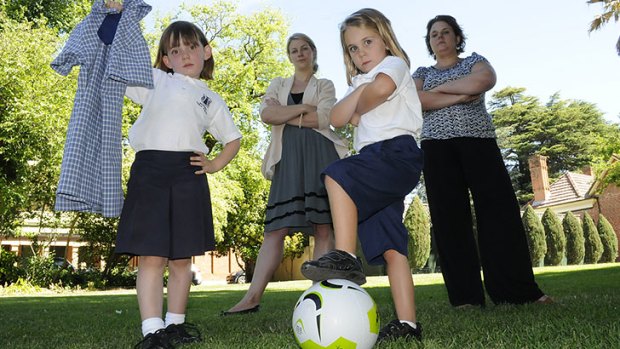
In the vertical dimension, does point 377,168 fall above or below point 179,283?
above

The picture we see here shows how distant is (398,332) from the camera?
8.89ft

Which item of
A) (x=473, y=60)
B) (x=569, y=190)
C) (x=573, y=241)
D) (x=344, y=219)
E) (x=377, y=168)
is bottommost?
(x=344, y=219)

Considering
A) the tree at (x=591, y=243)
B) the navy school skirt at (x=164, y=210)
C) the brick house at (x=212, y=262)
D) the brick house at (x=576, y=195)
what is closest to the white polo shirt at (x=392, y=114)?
the navy school skirt at (x=164, y=210)

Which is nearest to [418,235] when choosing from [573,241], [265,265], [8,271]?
[573,241]

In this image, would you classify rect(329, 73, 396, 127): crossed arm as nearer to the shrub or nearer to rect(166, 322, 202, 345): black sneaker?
rect(166, 322, 202, 345): black sneaker

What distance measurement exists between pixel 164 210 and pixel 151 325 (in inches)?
23.3

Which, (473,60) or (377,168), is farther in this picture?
(473,60)

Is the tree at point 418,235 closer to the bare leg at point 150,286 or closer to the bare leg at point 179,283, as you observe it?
the bare leg at point 179,283

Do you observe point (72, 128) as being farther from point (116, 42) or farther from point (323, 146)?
point (323, 146)

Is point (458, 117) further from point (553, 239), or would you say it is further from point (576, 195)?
point (576, 195)

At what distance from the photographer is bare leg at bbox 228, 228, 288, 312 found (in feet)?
15.7

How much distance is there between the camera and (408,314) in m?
2.80

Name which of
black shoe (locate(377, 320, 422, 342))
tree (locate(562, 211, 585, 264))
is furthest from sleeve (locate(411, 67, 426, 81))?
tree (locate(562, 211, 585, 264))

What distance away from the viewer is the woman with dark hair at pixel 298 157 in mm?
4566
